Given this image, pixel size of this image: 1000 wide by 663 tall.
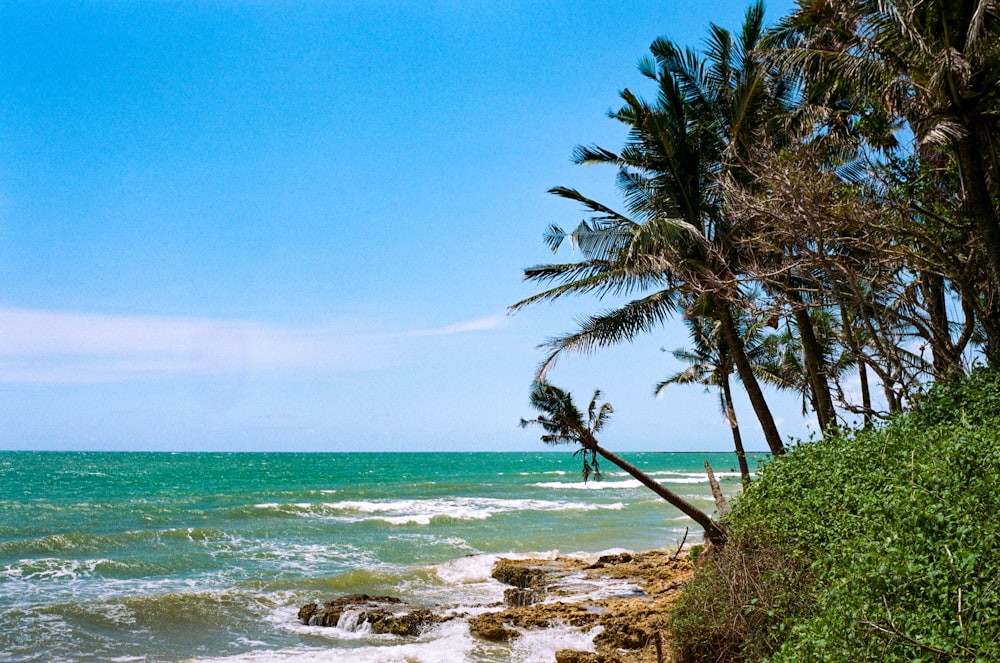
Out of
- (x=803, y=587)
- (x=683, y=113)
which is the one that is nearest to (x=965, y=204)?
(x=683, y=113)

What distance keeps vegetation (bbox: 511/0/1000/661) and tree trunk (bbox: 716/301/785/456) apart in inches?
2.0

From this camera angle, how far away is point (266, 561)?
20.0 metres

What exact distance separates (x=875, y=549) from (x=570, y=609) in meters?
7.84

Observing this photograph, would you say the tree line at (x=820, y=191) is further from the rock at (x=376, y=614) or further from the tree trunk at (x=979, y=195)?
the rock at (x=376, y=614)

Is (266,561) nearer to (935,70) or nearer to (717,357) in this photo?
(717,357)

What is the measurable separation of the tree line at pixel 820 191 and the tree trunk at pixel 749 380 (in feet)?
0.10

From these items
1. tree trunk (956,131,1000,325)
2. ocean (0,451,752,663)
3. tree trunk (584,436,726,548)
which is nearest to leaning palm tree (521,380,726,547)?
tree trunk (584,436,726,548)

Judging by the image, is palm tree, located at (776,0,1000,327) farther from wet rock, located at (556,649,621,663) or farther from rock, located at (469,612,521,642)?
rock, located at (469,612,521,642)

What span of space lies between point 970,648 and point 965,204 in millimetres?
8386

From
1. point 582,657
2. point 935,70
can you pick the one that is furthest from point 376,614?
point 935,70

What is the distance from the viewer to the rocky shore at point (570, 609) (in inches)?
420

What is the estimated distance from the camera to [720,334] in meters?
15.6

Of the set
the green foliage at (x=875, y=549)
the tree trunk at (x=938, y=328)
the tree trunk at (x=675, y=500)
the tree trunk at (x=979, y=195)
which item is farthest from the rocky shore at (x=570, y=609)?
the tree trunk at (x=979, y=195)

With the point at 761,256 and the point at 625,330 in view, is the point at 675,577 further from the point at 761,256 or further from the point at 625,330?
the point at 761,256
